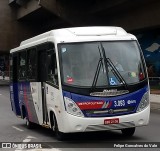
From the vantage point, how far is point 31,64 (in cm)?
1375

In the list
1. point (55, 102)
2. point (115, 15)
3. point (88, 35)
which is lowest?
point (55, 102)

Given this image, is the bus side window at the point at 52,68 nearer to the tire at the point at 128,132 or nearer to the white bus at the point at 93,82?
the white bus at the point at 93,82

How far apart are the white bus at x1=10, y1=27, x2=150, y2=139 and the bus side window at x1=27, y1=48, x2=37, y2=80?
0.82 meters

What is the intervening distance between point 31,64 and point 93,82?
9.97 ft

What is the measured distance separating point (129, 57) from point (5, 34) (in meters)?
49.7

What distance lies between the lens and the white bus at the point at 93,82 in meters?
11.0

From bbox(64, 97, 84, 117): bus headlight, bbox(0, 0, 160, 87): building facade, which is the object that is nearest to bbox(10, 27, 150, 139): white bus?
bbox(64, 97, 84, 117): bus headlight

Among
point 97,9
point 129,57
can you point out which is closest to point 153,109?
point 129,57

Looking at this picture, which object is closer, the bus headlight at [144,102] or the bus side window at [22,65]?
the bus headlight at [144,102]

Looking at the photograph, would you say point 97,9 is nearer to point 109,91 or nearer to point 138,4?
point 138,4

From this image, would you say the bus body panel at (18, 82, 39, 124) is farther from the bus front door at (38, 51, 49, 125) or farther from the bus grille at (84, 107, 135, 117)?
the bus grille at (84, 107, 135, 117)

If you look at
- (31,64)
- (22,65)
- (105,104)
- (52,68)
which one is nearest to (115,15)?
(22,65)

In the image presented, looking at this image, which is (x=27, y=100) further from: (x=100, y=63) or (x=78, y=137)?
(x=100, y=63)

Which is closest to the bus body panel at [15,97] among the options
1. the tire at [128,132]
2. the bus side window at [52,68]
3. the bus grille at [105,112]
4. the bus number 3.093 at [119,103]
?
the bus side window at [52,68]
